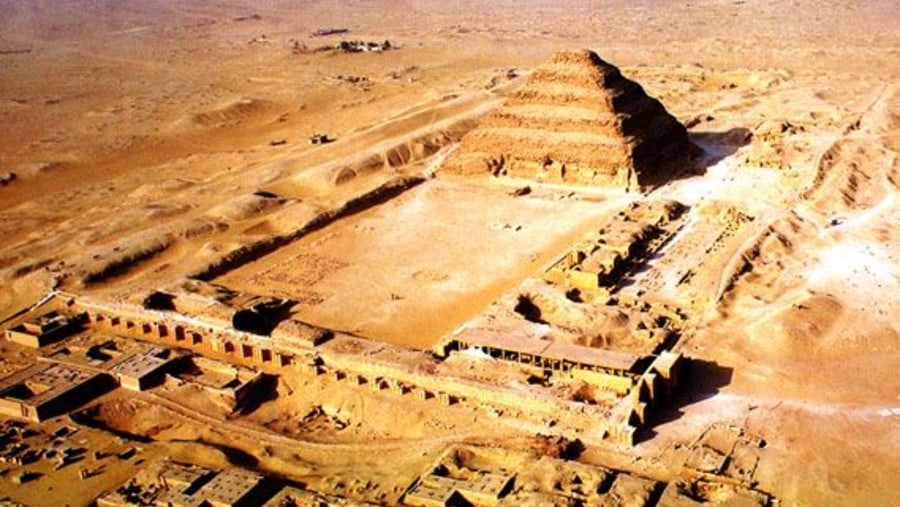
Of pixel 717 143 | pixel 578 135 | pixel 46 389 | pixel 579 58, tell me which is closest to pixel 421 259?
pixel 578 135

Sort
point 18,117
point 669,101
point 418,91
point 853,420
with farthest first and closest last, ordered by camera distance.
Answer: point 418,91 < point 18,117 < point 669,101 < point 853,420

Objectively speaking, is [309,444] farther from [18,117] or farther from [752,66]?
[752,66]

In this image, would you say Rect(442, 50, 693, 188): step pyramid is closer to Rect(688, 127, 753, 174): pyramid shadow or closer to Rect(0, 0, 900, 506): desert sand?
Rect(0, 0, 900, 506): desert sand

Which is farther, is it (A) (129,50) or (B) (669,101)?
(A) (129,50)

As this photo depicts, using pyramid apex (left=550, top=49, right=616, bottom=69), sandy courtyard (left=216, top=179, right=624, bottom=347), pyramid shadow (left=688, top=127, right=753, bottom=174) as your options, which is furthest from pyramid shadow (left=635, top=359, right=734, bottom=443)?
pyramid apex (left=550, top=49, right=616, bottom=69)

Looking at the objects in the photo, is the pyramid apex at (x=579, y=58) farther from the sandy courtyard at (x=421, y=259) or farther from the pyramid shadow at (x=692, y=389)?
the pyramid shadow at (x=692, y=389)

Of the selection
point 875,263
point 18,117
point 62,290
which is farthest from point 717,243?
point 18,117
